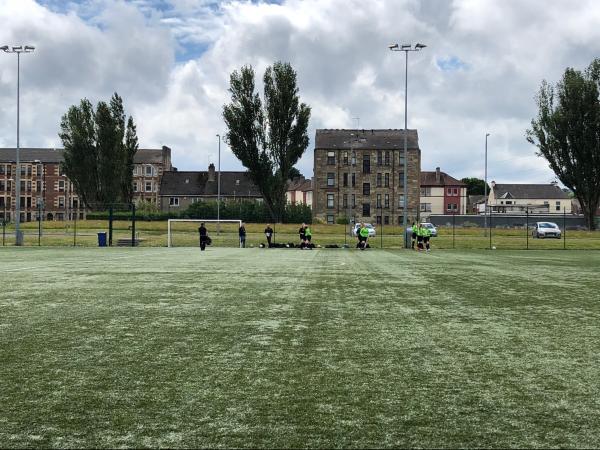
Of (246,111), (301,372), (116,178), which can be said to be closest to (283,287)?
(301,372)

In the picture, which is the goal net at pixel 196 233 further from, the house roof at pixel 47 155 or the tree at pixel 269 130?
the house roof at pixel 47 155

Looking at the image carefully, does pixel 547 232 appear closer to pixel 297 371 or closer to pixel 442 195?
pixel 297 371

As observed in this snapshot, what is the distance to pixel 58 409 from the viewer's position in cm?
399

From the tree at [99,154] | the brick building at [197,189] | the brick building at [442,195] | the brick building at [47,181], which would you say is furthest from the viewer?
the brick building at [442,195]

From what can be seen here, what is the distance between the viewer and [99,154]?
230 ft

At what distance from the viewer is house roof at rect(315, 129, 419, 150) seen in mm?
86500

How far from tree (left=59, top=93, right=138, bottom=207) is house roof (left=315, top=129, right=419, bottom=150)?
29.0 metres

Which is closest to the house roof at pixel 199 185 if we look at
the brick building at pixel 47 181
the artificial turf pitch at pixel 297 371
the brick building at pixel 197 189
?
the brick building at pixel 197 189

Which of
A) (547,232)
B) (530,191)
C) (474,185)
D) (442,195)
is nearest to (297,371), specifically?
(547,232)

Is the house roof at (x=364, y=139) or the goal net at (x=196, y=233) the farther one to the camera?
the house roof at (x=364, y=139)

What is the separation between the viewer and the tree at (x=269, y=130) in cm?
6150

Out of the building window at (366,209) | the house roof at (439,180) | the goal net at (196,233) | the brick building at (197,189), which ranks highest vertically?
the house roof at (439,180)

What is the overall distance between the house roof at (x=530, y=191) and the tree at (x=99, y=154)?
79.4 metres

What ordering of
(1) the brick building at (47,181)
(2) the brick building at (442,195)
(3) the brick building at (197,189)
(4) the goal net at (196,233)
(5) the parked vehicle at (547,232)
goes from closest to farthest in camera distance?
1. (4) the goal net at (196,233)
2. (5) the parked vehicle at (547,232)
3. (1) the brick building at (47,181)
4. (3) the brick building at (197,189)
5. (2) the brick building at (442,195)
